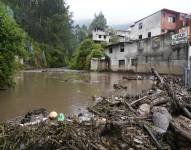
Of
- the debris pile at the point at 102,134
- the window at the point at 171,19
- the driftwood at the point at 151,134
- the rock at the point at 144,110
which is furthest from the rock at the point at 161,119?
the window at the point at 171,19

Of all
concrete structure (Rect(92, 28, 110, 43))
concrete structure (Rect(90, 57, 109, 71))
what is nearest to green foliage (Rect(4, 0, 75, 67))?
concrete structure (Rect(92, 28, 110, 43))

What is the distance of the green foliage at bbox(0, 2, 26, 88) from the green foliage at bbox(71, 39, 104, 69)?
101 feet

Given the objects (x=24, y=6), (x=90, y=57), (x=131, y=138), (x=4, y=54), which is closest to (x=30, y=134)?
(x=131, y=138)

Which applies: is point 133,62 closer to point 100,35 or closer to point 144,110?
point 144,110

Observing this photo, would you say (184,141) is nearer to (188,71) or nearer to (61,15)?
(188,71)

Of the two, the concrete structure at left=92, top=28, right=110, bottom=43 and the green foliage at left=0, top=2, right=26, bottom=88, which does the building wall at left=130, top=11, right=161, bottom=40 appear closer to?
the concrete structure at left=92, top=28, right=110, bottom=43

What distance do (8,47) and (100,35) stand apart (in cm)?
5236

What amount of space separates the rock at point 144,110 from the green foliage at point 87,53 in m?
35.9

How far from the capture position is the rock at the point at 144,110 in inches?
313

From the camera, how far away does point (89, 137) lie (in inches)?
214

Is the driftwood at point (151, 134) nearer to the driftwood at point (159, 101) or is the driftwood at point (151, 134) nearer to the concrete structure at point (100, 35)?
the driftwood at point (159, 101)

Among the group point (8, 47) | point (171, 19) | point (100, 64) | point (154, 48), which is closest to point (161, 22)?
point (171, 19)

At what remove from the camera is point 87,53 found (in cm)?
4859

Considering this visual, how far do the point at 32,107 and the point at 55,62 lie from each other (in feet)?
172
